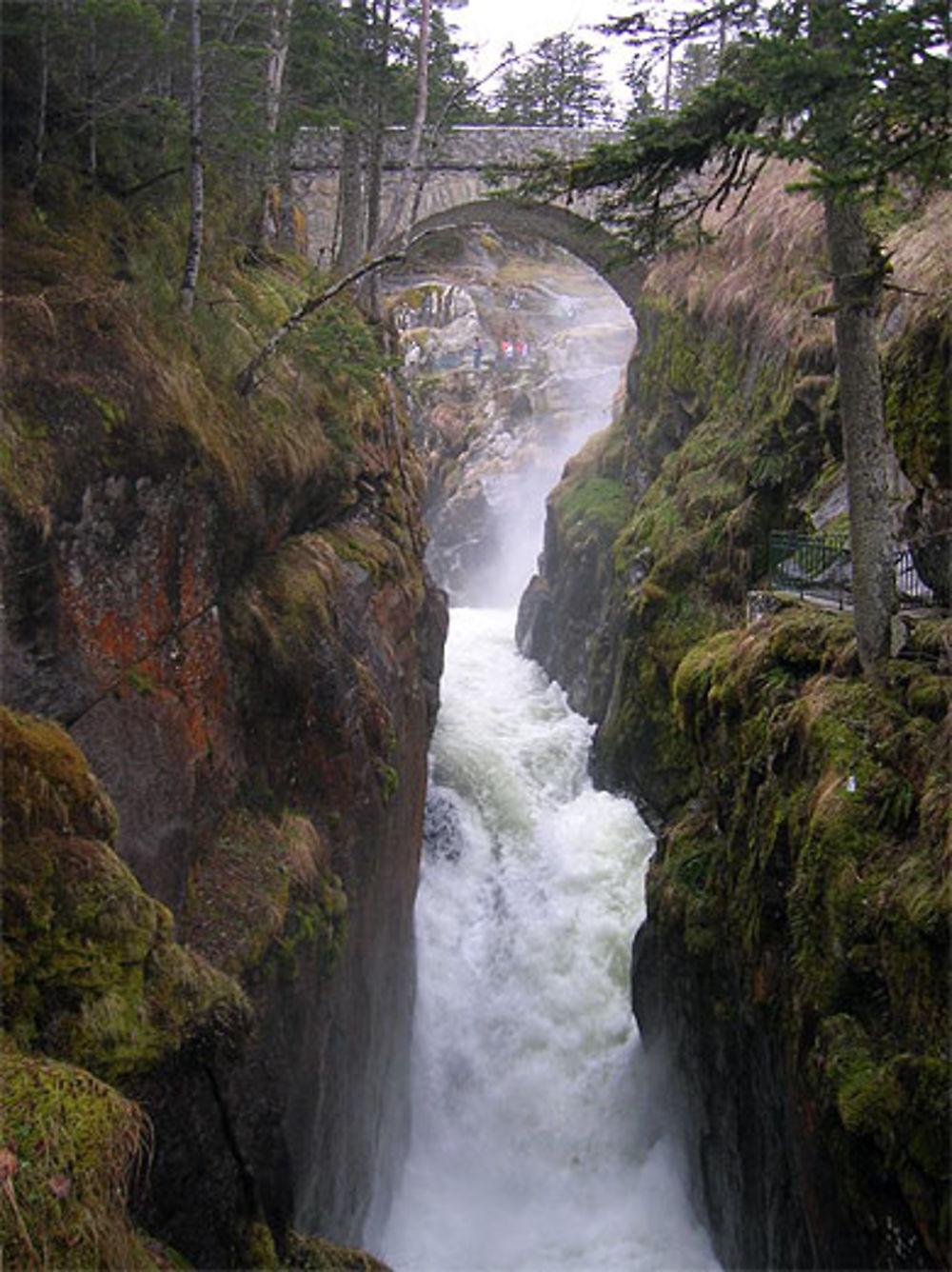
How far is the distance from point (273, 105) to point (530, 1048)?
13762 mm

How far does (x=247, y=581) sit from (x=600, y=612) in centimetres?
1424

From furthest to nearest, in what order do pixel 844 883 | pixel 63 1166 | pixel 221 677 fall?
1. pixel 221 677
2. pixel 844 883
3. pixel 63 1166

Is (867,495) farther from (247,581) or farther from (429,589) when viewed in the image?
(429,589)

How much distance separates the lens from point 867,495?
8.83 meters

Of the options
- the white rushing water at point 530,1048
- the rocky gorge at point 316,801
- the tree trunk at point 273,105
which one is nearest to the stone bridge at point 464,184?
the tree trunk at point 273,105

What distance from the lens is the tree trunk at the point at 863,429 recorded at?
8500 millimetres

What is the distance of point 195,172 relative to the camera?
9.80 meters

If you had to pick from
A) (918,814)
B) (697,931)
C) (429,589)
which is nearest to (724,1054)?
(697,931)

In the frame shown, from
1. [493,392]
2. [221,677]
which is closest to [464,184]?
[493,392]

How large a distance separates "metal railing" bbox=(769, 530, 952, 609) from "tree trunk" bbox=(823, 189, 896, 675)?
1.73 feet

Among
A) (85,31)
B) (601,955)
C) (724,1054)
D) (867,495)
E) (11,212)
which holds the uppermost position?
(85,31)

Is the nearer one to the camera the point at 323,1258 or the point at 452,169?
the point at 323,1258

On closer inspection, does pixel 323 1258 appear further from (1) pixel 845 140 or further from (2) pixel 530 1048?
(1) pixel 845 140

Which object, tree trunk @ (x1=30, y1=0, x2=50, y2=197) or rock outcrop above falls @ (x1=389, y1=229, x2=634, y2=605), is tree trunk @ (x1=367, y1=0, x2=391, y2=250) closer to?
tree trunk @ (x1=30, y1=0, x2=50, y2=197)
